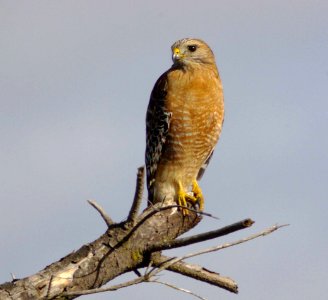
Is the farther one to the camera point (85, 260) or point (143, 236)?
point (143, 236)

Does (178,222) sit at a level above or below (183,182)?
below

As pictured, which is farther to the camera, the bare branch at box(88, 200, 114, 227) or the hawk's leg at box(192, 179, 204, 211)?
the hawk's leg at box(192, 179, 204, 211)

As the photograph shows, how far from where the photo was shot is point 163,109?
12719 millimetres

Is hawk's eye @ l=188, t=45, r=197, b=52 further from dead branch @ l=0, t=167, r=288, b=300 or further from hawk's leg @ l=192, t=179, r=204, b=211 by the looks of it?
dead branch @ l=0, t=167, r=288, b=300

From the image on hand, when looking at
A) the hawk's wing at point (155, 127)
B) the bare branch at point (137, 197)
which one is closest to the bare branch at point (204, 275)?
the bare branch at point (137, 197)

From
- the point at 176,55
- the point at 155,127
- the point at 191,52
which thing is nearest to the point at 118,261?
the point at 155,127

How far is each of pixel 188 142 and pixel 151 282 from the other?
18.7ft

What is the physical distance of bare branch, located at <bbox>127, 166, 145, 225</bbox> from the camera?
6.81m

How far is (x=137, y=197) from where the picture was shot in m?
7.24

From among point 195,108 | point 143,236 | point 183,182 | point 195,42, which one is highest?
point 195,42

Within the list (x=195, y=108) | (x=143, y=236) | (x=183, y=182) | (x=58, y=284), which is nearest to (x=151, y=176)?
(x=183, y=182)

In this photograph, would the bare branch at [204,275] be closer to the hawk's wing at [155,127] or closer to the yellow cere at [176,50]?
the hawk's wing at [155,127]

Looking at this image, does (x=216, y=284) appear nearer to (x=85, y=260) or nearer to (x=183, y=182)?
(x=85, y=260)

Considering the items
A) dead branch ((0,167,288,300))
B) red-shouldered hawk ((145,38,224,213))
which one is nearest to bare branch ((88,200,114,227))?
dead branch ((0,167,288,300))
